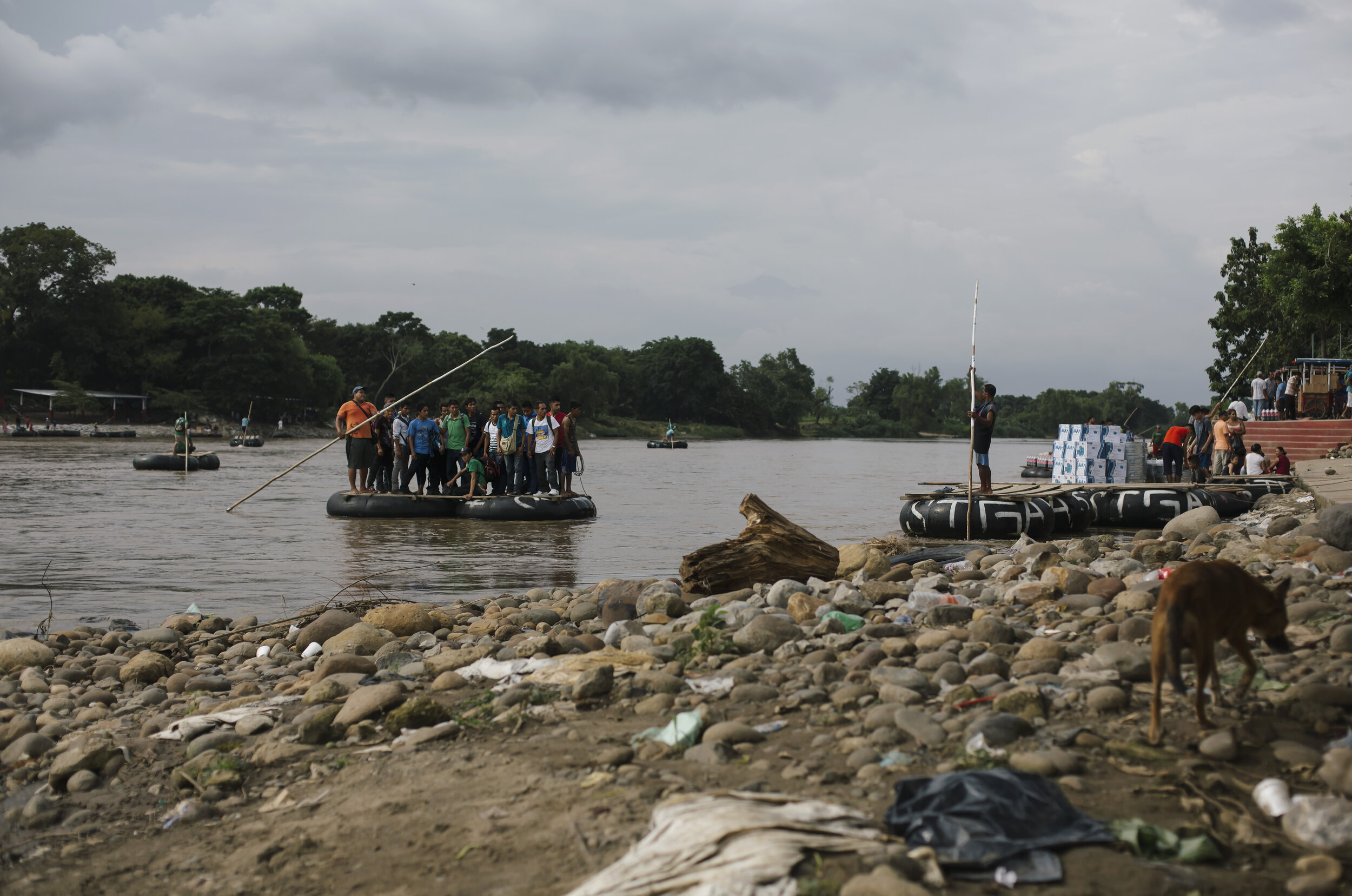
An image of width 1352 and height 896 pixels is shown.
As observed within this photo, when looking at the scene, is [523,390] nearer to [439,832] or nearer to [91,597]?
[91,597]

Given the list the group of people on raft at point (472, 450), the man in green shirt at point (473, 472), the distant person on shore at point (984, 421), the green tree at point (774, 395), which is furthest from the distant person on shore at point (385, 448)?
the green tree at point (774, 395)

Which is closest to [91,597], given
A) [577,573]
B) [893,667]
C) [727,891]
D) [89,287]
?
[577,573]

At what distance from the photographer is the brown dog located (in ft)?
12.2

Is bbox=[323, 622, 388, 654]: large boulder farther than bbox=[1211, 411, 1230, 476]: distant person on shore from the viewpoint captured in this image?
No

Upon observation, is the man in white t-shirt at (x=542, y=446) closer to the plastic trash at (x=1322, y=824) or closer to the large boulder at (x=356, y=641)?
the large boulder at (x=356, y=641)

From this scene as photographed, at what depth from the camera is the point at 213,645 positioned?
7.86 m

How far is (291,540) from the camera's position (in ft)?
52.7

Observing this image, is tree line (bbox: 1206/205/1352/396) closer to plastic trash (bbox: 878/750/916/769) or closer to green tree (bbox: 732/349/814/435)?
plastic trash (bbox: 878/750/916/769)

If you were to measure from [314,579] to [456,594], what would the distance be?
Result: 2.19 metres

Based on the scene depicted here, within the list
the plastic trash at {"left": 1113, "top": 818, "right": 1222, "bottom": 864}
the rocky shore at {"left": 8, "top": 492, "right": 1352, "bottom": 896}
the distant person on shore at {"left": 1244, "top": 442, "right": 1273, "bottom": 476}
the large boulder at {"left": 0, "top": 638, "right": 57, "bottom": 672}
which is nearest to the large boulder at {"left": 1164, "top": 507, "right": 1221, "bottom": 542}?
the rocky shore at {"left": 8, "top": 492, "right": 1352, "bottom": 896}

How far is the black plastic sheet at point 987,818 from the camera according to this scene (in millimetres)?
3062

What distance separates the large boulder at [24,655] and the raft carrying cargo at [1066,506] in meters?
12.5

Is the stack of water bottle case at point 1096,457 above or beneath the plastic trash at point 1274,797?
above

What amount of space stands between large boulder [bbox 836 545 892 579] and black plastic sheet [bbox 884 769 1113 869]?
558 centimetres
